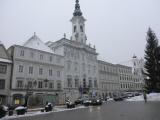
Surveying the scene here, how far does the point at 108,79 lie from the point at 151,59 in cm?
2902

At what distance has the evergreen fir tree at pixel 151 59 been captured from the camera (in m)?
42.8

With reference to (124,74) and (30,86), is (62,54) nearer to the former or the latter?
(30,86)

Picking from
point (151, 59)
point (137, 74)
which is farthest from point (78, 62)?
point (137, 74)

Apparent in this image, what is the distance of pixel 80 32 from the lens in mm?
67688

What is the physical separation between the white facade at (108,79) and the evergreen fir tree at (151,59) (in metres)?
25.2

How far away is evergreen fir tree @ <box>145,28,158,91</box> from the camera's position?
42769mm

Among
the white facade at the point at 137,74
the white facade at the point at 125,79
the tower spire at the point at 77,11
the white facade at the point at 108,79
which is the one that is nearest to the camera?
the white facade at the point at 108,79

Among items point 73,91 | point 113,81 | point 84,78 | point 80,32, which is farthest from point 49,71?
point 113,81

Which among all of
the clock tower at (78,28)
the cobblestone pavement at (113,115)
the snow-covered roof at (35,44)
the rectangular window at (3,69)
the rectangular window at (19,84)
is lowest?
the cobblestone pavement at (113,115)

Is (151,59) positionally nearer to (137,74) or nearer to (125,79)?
(125,79)

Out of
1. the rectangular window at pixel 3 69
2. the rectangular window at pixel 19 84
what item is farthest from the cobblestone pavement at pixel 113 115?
the rectangular window at pixel 19 84

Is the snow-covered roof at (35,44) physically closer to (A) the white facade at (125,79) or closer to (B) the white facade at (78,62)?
(B) the white facade at (78,62)

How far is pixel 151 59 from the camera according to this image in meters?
44.9

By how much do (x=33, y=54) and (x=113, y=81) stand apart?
4074cm
